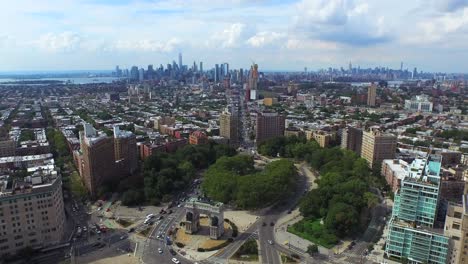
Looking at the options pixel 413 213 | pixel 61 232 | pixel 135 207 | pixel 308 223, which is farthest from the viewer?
pixel 135 207

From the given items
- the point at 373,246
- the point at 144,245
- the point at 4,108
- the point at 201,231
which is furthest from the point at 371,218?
the point at 4,108

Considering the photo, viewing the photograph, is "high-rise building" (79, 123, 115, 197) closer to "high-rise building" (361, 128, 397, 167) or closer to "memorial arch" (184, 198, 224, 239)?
"memorial arch" (184, 198, 224, 239)

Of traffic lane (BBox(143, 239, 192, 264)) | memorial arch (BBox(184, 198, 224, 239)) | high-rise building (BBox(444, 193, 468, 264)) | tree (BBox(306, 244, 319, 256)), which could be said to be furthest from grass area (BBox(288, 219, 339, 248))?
traffic lane (BBox(143, 239, 192, 264))

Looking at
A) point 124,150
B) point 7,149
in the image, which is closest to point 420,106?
point 124,150

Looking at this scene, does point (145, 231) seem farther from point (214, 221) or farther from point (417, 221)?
point (417, 221)

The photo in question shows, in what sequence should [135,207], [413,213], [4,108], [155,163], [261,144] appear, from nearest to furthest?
[413,213] → [135,207] → [155,163] → [261,144] → [4,108]

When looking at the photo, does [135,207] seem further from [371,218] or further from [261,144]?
[261,144]
